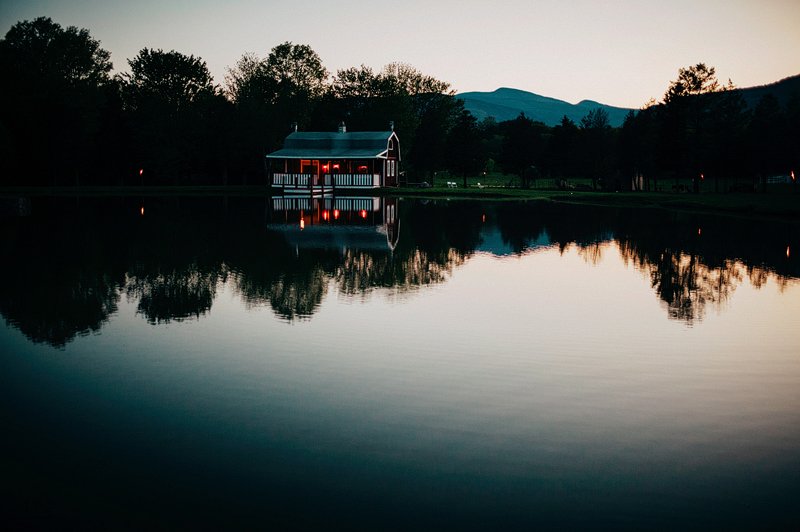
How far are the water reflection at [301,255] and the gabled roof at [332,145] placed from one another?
120 feet

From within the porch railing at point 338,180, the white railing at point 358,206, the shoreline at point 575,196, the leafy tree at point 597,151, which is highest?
the leafy tree at point 597,151

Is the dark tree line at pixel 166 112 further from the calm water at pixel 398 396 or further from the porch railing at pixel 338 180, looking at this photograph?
the calm water at pixel 398 396

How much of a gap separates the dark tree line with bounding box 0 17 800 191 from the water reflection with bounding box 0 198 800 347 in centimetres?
3754

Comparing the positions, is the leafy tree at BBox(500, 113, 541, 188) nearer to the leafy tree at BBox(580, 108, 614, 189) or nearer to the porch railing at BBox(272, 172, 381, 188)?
the leafy tree at BBox(580, 108, 614, 189)

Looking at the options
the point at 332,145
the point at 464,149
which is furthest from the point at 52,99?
the point at 464,149

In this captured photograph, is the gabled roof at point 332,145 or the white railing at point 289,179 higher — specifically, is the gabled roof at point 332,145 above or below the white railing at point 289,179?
above

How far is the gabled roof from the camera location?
8200 cm

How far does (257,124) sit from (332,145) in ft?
35.2

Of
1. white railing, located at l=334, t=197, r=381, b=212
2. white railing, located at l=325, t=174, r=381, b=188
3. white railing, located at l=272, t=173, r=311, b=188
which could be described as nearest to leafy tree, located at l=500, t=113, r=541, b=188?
white railing, located at l=325, t=174, r=381, b=188

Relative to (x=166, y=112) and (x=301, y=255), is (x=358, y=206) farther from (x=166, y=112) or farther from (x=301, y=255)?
(x=166, y=112)

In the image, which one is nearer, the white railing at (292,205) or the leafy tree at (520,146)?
the white railing at (292,205)

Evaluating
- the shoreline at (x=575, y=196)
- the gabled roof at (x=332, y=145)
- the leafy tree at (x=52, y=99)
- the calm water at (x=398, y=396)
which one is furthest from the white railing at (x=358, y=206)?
the leafy tree at (x=52, y=99)

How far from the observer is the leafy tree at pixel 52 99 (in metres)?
84.9

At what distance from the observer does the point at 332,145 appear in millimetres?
85062
